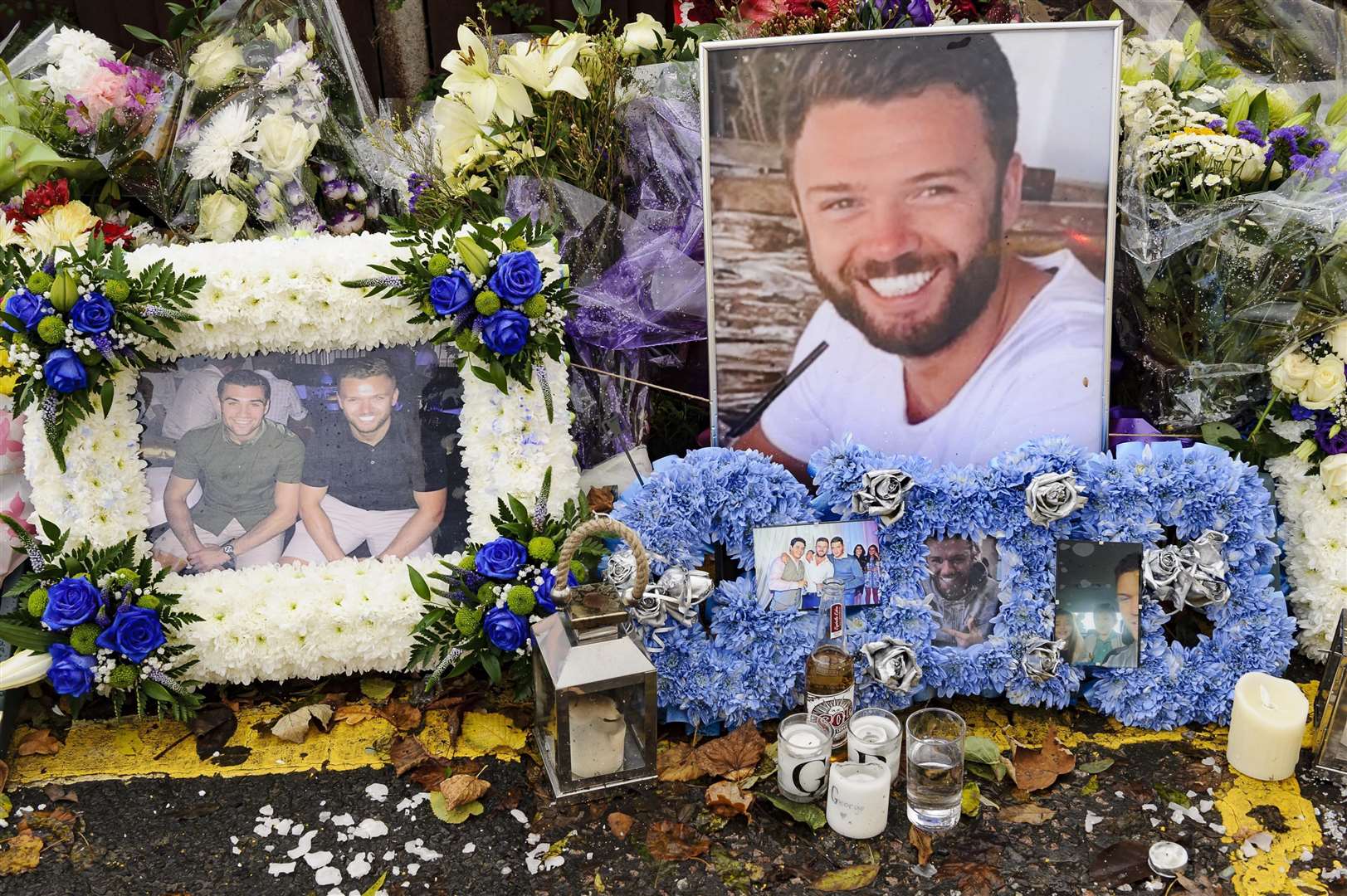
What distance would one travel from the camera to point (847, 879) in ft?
6.79

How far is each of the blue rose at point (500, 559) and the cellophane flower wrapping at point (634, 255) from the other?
1.72 ft

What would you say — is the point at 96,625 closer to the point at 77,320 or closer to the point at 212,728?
the point at 212,728

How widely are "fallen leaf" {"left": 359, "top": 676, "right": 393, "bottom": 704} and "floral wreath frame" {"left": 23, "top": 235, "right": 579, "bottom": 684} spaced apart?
0.11m

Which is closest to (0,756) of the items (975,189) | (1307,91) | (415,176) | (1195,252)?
(415,176)

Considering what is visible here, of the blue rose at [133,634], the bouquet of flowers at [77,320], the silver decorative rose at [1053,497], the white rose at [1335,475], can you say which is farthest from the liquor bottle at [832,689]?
the bouquet of flowers at [77,320]

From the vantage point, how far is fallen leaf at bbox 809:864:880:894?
6.73 ft

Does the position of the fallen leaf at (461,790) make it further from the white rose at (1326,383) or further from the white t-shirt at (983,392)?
the white rose at (1326,383)

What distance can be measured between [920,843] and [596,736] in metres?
0.67

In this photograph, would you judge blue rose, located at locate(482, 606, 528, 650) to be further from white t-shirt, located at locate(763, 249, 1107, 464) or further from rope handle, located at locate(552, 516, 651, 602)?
white t-shirt, located at locate(763, 249, 1107, 464)

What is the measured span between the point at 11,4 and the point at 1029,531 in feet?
12.1

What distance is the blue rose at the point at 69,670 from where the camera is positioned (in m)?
2.42

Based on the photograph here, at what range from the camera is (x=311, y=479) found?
259 cm

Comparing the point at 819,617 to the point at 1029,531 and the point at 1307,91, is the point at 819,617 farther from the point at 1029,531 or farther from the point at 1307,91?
the point at 1307,91

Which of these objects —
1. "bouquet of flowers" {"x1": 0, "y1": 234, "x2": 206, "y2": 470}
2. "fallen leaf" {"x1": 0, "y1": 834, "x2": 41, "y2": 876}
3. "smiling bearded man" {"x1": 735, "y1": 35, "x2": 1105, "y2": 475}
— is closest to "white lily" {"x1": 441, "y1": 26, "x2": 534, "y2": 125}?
"smiling bearded man" {"x1": 735, "y1": 35, "x2": 1105, "y2": 475}
